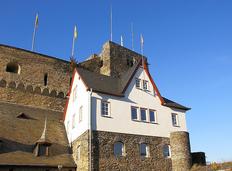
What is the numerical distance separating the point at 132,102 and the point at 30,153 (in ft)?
33.7

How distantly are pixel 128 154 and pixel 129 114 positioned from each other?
3.75 meters

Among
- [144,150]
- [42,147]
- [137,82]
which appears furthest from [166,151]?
[42,147]

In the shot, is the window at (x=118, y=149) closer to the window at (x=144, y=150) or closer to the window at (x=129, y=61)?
the window at (x=144, y=150)

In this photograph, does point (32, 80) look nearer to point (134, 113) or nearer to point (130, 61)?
point (134, 113)

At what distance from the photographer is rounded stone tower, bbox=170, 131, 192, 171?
1091 inches

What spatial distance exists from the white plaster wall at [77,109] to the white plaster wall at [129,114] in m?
0.97

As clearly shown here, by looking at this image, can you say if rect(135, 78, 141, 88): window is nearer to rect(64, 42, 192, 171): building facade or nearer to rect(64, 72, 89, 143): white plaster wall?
rect(64, 42, 192, 171): building facade

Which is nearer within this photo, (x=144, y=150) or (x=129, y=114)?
(x=144, y=150)

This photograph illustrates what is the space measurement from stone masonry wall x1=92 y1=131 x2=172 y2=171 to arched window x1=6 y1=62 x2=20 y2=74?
687 inches

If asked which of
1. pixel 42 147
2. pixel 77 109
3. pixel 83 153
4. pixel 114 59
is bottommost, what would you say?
pixel 83 153

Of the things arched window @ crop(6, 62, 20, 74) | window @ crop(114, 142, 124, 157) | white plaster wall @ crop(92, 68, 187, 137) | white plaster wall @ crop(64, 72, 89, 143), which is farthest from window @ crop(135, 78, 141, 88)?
arched window @ crop(6, 62, 20, 74)

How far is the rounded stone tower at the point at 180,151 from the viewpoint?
27.7 metres

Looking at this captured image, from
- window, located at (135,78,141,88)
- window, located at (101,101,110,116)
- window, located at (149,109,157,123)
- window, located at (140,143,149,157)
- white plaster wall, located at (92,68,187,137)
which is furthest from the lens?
window, located at (135,78,141,88)

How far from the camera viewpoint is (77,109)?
2917 cm
